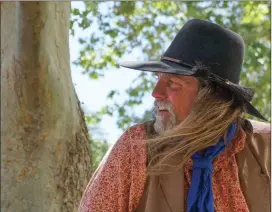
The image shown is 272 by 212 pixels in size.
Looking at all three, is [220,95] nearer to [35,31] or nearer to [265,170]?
[265,170]

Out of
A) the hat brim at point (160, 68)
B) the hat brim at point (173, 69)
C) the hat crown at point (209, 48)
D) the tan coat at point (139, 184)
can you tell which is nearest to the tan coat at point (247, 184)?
the tan coat at point (139, 184)

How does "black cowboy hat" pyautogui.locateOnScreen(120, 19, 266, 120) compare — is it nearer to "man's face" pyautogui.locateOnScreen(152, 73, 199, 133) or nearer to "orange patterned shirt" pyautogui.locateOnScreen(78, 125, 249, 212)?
"man's face" pyautogui.locateOnScreen(152, 73, 199, 133)

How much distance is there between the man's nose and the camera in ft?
9.52

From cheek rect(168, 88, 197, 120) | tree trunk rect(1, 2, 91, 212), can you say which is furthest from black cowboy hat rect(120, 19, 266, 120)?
tree trunk rect(1, 2, 91, 212)

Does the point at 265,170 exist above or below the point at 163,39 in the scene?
below

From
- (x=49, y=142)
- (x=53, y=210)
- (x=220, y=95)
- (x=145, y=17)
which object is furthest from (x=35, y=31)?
(x=145, y=17)

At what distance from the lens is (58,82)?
4.14m

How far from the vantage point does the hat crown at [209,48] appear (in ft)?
9.79

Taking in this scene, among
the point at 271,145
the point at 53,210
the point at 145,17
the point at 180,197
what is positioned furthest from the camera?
the point at 145,17

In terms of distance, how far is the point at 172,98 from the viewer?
2934mm

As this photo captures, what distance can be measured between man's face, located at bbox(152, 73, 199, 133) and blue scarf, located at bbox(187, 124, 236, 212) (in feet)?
0.65

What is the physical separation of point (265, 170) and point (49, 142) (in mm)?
1593

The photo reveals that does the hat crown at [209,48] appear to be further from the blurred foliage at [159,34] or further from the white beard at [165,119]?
the blurred foliage at [159,34]

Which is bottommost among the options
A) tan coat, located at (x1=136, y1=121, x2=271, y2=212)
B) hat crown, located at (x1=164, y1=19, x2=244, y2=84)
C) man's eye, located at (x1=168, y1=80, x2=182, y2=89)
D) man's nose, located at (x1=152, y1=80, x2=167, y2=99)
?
tan coat, located at (x1=136, y1=121, x2=271, y2=212)
